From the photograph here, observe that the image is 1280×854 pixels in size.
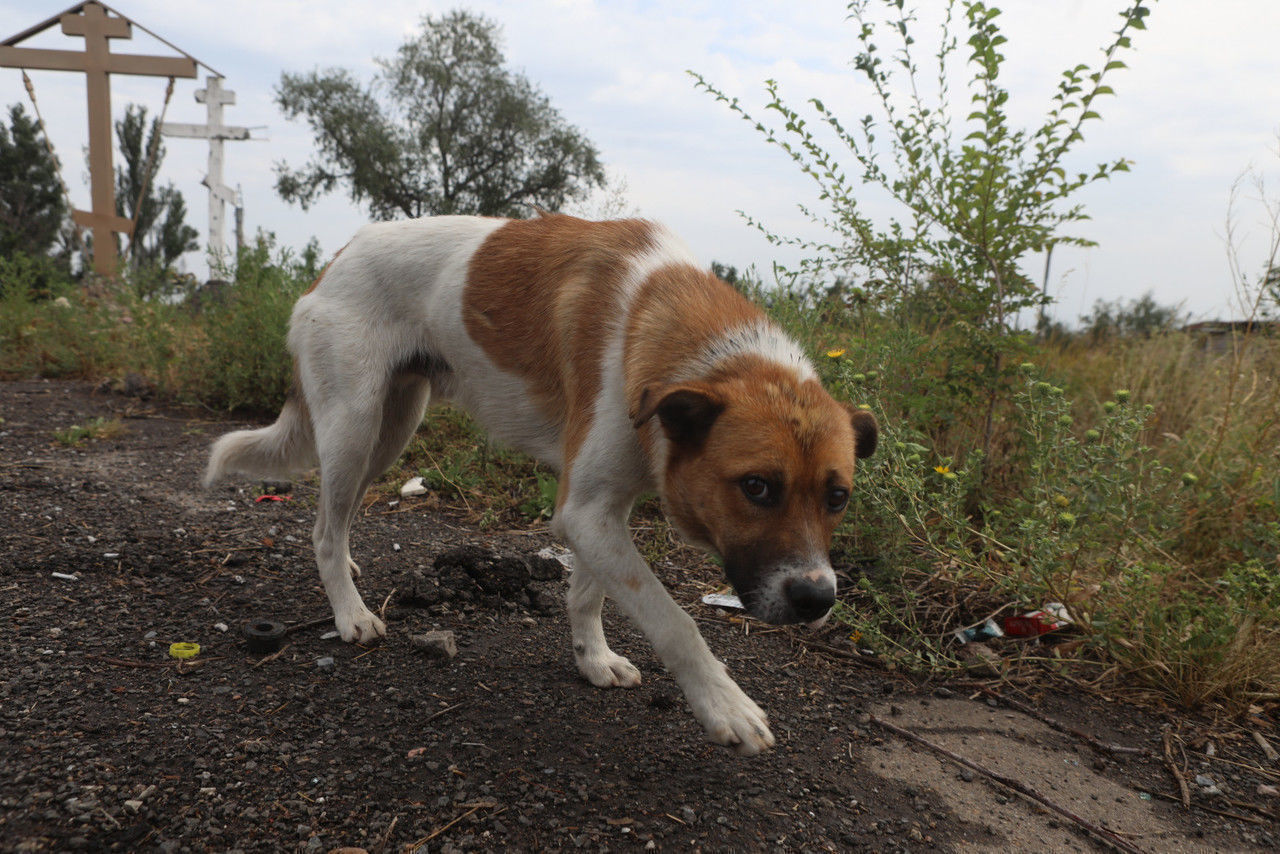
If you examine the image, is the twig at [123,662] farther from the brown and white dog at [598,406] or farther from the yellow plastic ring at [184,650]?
the brown and white dog at [598,406]

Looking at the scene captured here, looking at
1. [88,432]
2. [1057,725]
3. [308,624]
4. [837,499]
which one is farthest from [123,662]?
[88,432]

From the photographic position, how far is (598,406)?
2.67 m

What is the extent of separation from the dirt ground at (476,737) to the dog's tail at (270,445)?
0.46m

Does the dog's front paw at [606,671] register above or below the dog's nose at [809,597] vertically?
below

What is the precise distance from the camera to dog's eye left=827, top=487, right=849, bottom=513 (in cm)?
225

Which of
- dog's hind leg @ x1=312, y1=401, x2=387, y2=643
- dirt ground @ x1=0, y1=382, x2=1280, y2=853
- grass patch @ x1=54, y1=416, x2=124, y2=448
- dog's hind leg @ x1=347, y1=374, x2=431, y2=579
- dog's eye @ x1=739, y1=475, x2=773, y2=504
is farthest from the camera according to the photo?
grass patch @ x1=54, y1=416, x2=124, y2=448

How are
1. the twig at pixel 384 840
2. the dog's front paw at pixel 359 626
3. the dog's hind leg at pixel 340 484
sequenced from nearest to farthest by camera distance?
the twig at pixel 384 840
the dog's front paw at pixel 359 626
the dog's hind leg at pixel 340 484

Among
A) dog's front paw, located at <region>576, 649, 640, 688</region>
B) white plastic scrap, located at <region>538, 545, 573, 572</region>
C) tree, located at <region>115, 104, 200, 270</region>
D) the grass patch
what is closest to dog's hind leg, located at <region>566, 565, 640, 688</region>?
dog's front paw, located at <region>576, 649, 640, 688</region>

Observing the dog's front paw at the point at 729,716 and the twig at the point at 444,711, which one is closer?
the dog's front paw at the point at 729,716

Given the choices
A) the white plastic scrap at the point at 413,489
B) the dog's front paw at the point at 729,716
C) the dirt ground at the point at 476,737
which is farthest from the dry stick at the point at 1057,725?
the white plastic scrap at the point at 413,489

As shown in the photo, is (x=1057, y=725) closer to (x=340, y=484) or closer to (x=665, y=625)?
(x=665, y=625)

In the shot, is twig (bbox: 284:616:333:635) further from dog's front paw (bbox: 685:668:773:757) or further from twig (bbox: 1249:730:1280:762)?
twig (bbox: 1249:730:1280:762)

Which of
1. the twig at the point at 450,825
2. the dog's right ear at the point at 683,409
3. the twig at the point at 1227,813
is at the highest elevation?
the dog's right ear at the point at 683,409

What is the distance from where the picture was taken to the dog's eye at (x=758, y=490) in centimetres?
217
